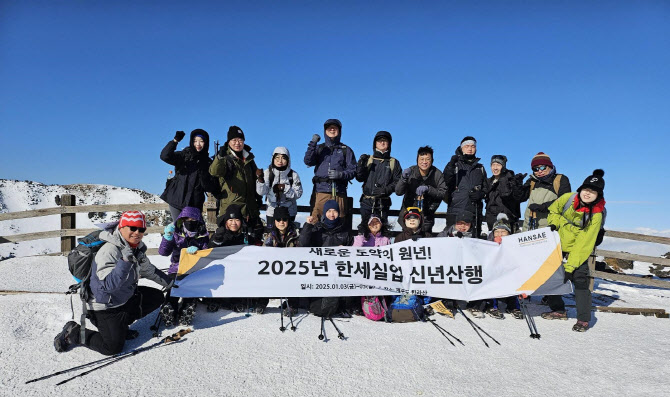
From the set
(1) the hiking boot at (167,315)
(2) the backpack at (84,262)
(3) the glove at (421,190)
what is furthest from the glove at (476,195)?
(2) the backpack at (84,262)

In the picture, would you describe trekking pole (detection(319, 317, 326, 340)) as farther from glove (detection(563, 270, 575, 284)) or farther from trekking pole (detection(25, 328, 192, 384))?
glove (detection(563, 270, 575, 284))

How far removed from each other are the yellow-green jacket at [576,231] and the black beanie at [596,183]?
20cm

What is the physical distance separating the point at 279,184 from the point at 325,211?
1242 millimetres

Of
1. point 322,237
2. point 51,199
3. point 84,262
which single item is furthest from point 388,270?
point 51,199

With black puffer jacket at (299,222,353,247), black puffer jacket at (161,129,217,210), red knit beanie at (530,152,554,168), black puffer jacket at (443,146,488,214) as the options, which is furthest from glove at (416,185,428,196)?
black puffer jacket at (161,129,217,210)

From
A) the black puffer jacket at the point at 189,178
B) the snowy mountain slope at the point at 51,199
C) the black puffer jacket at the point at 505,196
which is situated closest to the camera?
the black puffer jacket at the point at 189,178

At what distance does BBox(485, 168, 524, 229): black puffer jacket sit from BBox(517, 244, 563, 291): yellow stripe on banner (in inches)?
59.3

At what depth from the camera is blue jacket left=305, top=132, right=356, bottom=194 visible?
7.15 metres

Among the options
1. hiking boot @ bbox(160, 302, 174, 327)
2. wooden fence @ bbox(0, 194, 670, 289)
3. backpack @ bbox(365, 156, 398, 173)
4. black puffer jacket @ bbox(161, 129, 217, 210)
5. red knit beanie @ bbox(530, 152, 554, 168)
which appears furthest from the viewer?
wooden fence @ bbox(0, 194, 670, 289)

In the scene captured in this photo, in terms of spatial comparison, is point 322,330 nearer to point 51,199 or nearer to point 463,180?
point 463,180

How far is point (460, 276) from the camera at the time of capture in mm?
5566

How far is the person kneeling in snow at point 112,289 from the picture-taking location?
398 cm

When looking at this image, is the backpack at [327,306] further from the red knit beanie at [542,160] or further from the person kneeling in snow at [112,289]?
the red knit beanie at [542,160]

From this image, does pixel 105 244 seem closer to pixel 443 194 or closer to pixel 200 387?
pixel 200 387
